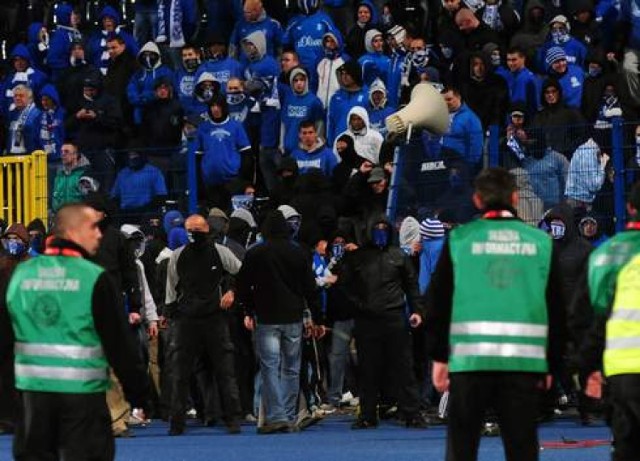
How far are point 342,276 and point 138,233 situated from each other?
3027 mm

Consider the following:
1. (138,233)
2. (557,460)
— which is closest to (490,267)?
(557,460)

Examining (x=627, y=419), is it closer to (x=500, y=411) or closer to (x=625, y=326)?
(x=625, y=326)

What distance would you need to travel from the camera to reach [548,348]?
34.7ft

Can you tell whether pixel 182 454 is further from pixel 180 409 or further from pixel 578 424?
pixel 578 424

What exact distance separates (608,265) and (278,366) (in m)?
9.16

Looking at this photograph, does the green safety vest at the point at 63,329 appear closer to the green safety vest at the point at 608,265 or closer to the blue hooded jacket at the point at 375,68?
the green safety vest at the point at 608,265

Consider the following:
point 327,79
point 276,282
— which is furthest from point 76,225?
point 327,79

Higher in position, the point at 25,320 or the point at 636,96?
the point at 636,96

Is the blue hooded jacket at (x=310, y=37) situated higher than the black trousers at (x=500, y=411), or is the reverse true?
the blue hooded jacket at (x=310, y=37)

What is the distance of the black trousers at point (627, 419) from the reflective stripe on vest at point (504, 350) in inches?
18.1

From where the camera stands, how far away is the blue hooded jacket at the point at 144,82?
25734mm

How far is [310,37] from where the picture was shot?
25.9 m

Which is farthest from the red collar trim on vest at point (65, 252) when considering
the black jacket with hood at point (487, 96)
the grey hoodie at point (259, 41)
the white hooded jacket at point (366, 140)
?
the grey hoodie at point (259, 41)

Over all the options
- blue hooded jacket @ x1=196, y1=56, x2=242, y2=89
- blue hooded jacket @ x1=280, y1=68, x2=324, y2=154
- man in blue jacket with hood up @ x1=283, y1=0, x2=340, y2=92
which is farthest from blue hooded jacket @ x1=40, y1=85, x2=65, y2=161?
blue hooded jacket @ x1=280, y1=68, x2=324, y2=154
